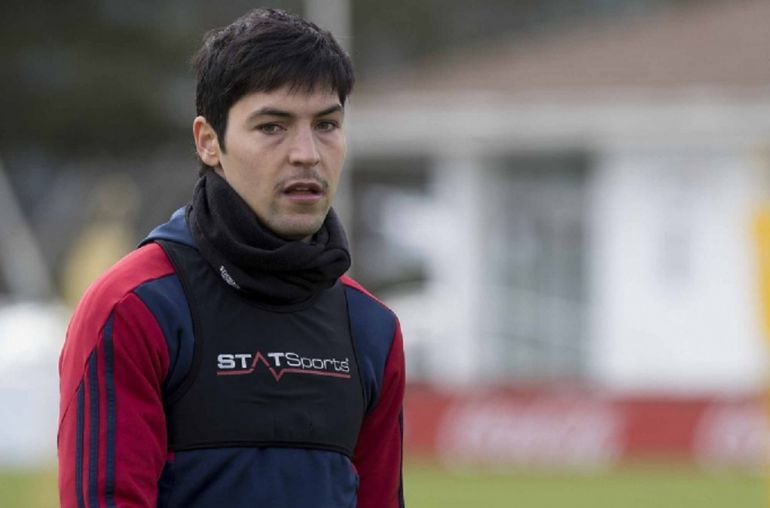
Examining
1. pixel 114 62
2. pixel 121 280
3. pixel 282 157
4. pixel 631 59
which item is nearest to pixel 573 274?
pixel 631 59

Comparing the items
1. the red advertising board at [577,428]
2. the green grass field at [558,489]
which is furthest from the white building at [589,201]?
the green grass field at [558,489]

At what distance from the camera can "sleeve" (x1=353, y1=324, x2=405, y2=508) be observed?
4910mm

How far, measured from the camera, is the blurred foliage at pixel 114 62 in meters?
46.1

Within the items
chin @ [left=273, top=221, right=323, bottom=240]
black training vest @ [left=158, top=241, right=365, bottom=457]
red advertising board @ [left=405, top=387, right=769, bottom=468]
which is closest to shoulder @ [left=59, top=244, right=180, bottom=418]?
black training vest @ [left=158, top=241, right=365, bottom=457]

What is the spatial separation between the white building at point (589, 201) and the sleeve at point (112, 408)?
2230cm

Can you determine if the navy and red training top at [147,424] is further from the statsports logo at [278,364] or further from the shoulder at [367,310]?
the shoulder at [367,310]

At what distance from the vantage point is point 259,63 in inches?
181

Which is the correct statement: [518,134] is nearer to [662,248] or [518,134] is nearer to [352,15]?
[662,248]

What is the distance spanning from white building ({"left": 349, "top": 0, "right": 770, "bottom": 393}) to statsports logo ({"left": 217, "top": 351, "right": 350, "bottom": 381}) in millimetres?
22015

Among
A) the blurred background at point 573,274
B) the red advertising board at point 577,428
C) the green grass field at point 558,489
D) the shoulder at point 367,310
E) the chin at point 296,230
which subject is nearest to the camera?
the chin at point 296,230

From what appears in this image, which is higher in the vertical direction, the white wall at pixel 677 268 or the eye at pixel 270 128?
the white wall at pixel 677 268

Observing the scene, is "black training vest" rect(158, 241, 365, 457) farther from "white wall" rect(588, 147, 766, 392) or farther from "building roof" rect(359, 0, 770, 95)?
"building roof" rect(359, 0, 770, 95)

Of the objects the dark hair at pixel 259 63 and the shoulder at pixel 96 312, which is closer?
the shoulder at pixel 96 312

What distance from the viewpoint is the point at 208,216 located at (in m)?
4.68
